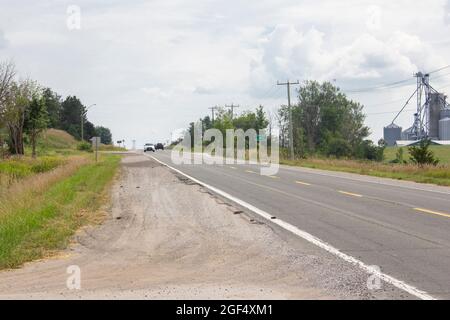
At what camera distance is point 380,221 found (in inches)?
535

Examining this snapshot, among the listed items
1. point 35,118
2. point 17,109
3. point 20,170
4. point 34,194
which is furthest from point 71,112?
point 34,194

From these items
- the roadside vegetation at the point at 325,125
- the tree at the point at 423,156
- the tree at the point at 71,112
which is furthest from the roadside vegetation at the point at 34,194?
the tree at the point at 71,112

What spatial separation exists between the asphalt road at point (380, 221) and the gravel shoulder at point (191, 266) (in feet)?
2.22

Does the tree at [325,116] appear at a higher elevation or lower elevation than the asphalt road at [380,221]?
higher

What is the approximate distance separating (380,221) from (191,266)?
19.3 ft

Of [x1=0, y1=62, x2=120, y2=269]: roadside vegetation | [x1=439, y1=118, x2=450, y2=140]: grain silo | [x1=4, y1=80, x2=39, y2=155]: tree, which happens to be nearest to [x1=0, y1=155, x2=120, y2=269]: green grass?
[x1=0, y1=62, x2=120, y2=269]: roadside vegetation

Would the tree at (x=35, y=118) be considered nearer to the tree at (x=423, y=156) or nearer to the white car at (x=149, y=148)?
the tree at (x=423, y=156)

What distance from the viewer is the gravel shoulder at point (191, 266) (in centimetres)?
743

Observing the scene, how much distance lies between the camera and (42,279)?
329 inches

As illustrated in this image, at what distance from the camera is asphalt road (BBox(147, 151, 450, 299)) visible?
882 centimetres

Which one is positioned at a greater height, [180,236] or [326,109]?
[326,109]
